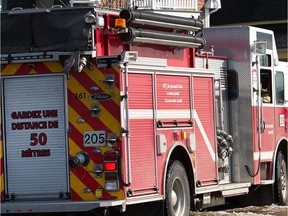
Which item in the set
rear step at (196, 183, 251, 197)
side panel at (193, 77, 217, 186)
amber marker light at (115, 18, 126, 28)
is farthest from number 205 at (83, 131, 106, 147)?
rear step at (196, 183, 251, 197)

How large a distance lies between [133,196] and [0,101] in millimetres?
1963

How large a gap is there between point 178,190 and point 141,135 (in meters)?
1.27

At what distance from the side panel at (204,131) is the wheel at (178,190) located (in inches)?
18.2

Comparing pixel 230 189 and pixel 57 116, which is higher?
pixel 57 116

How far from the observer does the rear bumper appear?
34.8 feet

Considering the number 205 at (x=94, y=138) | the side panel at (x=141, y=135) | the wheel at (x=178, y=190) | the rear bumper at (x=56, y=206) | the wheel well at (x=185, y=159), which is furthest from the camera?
the wheel well at (x=185, y=159)

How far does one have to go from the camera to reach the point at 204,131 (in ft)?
42.1

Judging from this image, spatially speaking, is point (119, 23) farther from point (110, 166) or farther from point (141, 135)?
point (110, 166)

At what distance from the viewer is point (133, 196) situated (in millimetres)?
10922

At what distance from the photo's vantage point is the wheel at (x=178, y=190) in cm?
1177

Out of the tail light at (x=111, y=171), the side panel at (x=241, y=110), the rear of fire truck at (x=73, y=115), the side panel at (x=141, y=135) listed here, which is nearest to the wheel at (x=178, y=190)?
the rear of fire truck at (x=73, y=115)

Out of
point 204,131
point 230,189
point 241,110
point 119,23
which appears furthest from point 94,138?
point 241,110

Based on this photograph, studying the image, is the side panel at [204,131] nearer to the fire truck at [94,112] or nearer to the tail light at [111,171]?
the fire truck at [94,112]

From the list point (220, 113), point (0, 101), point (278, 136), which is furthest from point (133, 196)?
point (278, 136)
